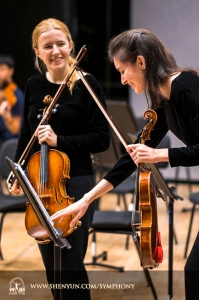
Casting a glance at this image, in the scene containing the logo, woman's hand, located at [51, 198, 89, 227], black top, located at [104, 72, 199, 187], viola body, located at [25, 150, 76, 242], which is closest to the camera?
black top, located at [104, 72, 199, 187]

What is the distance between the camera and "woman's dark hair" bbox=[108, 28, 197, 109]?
1966mm

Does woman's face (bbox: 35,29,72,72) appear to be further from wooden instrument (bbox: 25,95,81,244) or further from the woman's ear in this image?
the woman's ear

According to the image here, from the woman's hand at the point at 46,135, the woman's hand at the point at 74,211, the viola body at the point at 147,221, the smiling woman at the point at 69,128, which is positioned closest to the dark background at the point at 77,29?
the smiling woman at the point at 69,128

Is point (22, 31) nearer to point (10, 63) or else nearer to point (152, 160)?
point (10, 63)

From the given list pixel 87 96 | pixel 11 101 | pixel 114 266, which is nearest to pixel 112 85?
pixel 11 101

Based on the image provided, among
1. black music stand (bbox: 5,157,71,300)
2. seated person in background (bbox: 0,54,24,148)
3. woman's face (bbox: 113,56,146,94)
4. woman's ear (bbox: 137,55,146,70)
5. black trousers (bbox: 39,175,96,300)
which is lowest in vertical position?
seated person in background (bbox: 0,54,24,148)

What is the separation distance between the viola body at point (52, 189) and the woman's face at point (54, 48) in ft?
1.25

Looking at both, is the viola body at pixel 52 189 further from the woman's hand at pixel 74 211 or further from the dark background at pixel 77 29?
the dark background at pixel 77 29

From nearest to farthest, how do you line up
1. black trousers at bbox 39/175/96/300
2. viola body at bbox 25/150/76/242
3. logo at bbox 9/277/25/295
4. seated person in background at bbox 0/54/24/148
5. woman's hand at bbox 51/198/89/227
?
woman's hand at bbox 51/198/89/227, viola body at bbox 25/150/76/242, black trousers at bbox 39/175/96/300, logo at bbox 9/277/25/295, seated person in background at bbox 0/54/24/148

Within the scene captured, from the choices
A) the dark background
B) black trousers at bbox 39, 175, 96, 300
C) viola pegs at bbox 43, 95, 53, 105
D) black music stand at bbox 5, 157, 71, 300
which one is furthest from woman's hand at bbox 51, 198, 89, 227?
the dark background

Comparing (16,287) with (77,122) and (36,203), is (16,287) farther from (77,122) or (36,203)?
(36,203)

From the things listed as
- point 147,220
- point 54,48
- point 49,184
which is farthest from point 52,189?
point 54,48

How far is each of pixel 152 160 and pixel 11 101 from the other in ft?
11.6

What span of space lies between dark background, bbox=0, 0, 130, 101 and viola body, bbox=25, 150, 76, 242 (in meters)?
4.09
